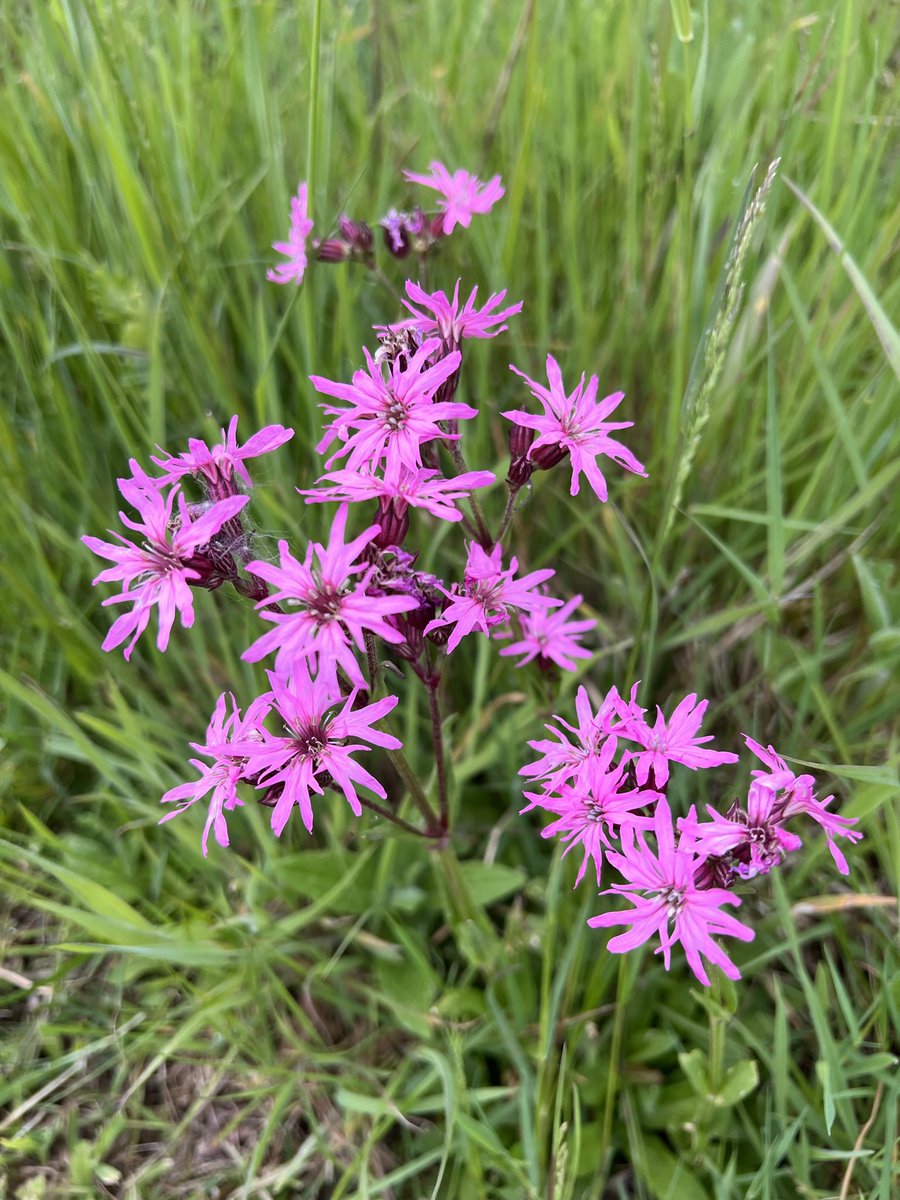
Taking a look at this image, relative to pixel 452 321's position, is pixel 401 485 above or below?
below

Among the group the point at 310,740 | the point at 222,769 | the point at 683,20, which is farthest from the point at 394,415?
the point at 683,20

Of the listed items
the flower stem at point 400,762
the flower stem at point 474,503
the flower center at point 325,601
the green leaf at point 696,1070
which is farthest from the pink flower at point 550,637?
the green leaf at point 696,1070

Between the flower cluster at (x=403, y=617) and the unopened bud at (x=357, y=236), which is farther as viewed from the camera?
the unopened bud at (x=357, y=236)

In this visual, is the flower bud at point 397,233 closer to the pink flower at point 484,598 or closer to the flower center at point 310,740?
the pink flower at point 484,598

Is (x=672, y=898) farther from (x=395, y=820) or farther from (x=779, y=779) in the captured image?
(x=395, y=820)

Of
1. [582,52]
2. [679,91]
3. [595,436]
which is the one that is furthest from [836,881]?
[582,52]
